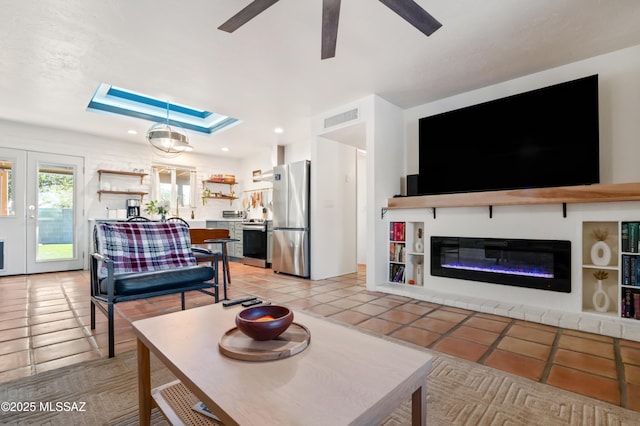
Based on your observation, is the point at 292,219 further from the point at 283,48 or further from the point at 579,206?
the point at 579,206

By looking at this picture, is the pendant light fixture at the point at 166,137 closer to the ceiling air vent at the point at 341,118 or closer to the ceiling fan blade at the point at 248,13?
the ceiling air vent at the point at 341,118

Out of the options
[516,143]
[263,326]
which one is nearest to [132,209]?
[263,326]

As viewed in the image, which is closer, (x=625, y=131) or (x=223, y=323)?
(x=223, y=323)

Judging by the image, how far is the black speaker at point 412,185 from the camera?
3773 millimetres

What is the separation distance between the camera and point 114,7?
7.11 feet

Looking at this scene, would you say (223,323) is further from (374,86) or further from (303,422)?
(374,86)

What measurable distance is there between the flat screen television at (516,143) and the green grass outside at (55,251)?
612 centimetres

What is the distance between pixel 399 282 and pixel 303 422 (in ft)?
11.1

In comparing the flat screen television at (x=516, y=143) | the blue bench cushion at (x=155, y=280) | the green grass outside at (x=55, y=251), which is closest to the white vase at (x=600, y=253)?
the flat screen television at (x=516, y=143)

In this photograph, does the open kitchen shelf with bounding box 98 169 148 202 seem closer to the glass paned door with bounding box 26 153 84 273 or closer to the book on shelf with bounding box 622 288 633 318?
the glass paned door with bounding box 26 153 84 273

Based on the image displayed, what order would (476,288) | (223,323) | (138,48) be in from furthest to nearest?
1. (476,288)
2. (138,48)
3. (223,323)

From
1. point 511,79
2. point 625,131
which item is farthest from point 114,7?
point 625,131

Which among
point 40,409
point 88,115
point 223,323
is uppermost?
point 88,115

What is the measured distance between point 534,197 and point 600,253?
0.71 meters
